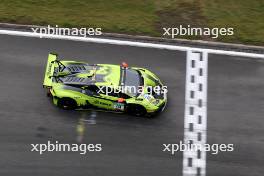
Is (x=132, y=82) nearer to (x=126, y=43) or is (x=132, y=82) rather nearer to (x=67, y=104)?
(x=67, y=104)

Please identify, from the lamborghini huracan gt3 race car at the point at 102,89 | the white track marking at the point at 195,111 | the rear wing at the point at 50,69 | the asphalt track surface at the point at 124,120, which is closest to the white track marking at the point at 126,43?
the asphalt track surface at the point at 124,120

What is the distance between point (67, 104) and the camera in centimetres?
1612

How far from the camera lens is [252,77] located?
60.0ft

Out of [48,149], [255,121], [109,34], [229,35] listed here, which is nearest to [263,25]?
[229,35]

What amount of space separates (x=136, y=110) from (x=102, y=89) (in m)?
1.39

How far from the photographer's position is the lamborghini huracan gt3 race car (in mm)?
15719

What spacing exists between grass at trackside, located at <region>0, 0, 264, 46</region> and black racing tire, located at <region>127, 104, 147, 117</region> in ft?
14.5

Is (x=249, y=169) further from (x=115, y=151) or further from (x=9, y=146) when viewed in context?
(x=9, y=146)

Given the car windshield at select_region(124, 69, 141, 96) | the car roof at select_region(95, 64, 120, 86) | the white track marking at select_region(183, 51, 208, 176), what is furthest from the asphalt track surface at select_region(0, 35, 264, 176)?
the car roof at select_region(95, 64, 120, 86)

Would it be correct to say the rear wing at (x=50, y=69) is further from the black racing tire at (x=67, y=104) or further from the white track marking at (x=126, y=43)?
the white track marking at (x=126, y=43)

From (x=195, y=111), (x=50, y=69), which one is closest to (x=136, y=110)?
(x=195, y=111)

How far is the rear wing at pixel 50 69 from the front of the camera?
1602 cm

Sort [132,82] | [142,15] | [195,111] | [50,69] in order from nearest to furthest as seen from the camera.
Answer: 1. [132,82]
2. [50,69]
3. [195,111]
4. [142,15]

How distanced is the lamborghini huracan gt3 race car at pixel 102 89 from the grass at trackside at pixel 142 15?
144 inches
